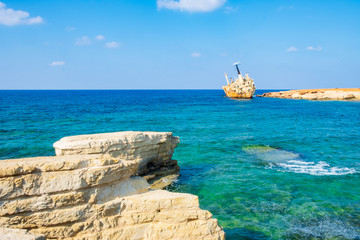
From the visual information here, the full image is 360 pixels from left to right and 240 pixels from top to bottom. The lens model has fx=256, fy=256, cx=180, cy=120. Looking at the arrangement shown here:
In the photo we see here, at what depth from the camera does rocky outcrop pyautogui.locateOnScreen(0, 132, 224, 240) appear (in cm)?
622

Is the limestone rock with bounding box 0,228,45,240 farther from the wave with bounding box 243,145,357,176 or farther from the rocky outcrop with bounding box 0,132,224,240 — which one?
the wave with bounding box 243,145,357,176

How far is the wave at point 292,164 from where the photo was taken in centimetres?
1708

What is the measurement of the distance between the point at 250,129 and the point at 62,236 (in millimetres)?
29691

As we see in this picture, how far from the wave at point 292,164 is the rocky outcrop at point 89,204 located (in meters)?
12.5

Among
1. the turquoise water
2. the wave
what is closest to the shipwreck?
the turquoise water

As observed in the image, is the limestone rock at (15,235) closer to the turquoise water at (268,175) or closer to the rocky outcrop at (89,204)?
the rocky outcrop at (89,204)

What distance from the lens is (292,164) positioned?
18672 mm

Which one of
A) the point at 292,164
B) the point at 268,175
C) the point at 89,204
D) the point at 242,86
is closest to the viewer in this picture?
the point at 89,204

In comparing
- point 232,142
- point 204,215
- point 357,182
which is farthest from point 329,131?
point 204,215

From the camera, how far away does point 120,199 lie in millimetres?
7078

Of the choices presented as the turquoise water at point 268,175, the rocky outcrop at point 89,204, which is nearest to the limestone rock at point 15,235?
the rocky outcrop at point 89,204

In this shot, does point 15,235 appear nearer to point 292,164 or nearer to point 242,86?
point 292,164

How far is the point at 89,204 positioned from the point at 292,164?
1599 cm

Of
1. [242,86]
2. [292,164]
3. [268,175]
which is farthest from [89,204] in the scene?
[242,86]
